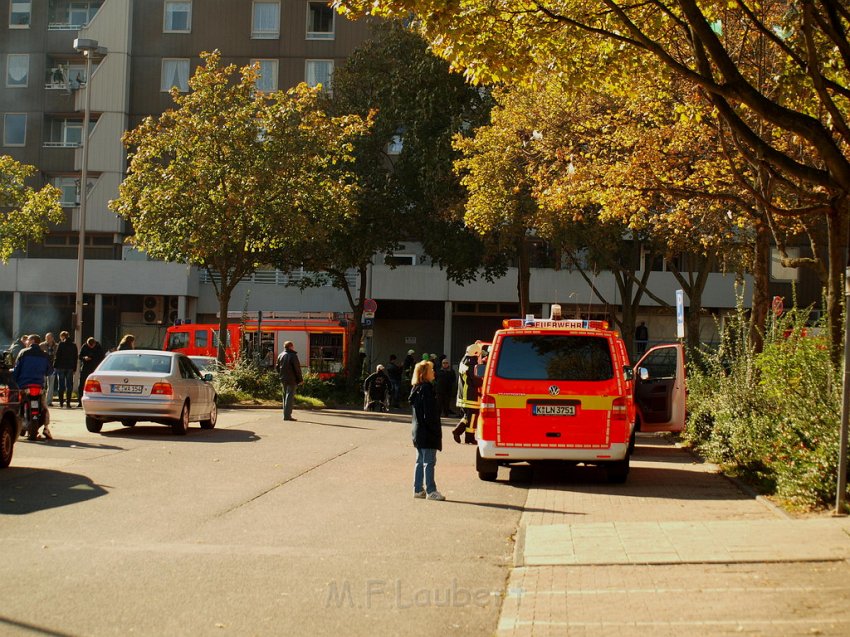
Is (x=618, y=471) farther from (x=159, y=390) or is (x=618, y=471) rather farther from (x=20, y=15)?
(x=20, y=15)

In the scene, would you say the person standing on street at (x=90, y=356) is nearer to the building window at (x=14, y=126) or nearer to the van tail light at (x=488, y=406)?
the van tail light at (x=488, y=406)

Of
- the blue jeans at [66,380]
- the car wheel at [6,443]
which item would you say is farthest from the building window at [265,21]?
the car wheel at [6,443]

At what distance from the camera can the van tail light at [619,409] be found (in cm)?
1408

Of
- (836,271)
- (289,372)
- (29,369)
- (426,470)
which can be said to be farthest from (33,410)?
(836,271)

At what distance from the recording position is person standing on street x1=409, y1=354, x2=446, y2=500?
1262 centimetres

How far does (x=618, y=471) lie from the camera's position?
14.3 metres

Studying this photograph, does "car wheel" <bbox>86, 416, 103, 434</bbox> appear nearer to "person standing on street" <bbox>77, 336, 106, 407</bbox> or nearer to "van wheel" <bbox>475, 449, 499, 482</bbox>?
"person standing on street" <bbox>77, 336, 106, 407</bbox>

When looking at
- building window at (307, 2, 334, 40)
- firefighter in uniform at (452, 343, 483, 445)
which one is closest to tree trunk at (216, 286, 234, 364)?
firefighter in uniform at (452, 343, 483, 445)

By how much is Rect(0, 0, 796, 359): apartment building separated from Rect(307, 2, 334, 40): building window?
0.06 metres

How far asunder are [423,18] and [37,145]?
4466cm

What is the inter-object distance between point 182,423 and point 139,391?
1.01 metres

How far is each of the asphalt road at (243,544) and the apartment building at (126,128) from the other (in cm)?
3489

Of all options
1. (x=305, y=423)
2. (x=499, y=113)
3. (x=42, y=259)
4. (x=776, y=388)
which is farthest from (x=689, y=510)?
(x=42, y=259)

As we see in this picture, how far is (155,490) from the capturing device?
12703 millimetres
